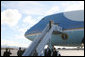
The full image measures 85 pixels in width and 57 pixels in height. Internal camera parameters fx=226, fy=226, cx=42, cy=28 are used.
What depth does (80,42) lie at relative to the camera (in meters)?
43.0

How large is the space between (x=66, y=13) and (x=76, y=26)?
192 inches

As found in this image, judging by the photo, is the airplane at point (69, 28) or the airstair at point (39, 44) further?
the airplane at point (69, 28)

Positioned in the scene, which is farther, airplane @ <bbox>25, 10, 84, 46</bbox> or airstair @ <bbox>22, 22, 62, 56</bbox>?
airplane @ <bbox>25, 10, 84, 46</bbox>

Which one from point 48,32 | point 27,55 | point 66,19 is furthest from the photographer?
point 66,19

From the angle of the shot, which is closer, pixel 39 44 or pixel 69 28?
pixel 39 44

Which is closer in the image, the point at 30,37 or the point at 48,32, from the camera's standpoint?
the point at 48,32

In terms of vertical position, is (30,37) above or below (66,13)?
below

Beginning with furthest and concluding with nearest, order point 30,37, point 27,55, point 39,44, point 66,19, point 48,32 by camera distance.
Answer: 1. point 30,37
2. point 66,19
3. point 48,32
4. point 39,44
5. point 27,55

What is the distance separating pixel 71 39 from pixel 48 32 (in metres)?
14.3

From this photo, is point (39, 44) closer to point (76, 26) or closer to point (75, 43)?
point (76, 26)

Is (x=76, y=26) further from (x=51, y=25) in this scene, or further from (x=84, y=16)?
(x=51, y=25)

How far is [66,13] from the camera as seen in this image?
145 feet

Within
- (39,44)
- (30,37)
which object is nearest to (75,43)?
(30,37)

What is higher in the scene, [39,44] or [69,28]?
[39,44]
